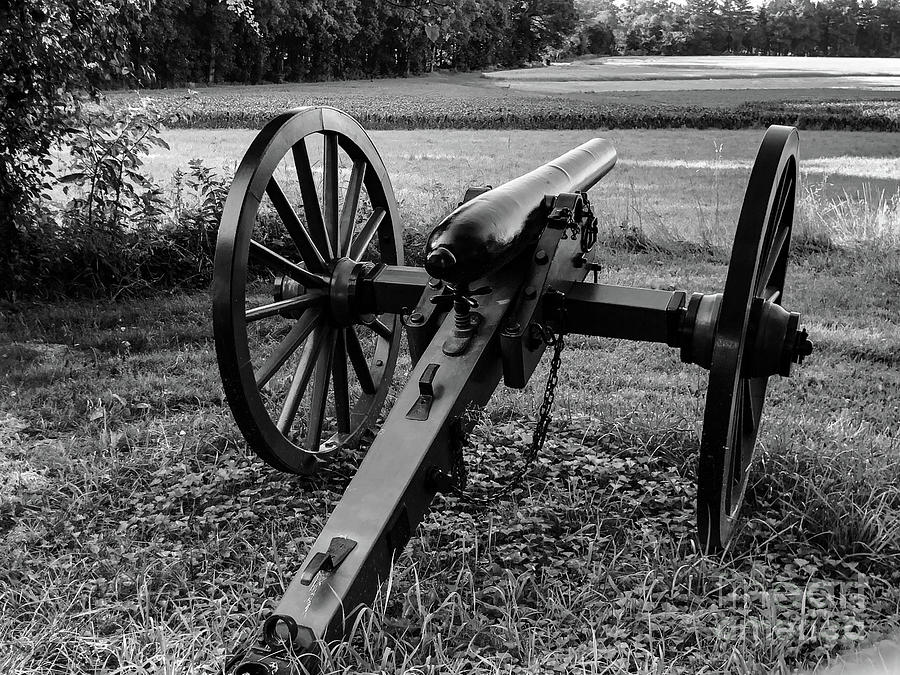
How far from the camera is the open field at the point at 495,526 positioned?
2.64 metres

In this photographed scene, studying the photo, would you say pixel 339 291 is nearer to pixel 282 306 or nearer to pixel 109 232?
pixel 282 306

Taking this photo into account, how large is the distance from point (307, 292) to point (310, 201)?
14.6 inches

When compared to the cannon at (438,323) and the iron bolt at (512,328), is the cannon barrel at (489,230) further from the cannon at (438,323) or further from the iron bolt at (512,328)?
the iron bolt at (512,328)

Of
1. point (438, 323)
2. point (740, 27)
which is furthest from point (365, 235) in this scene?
point (740, 27)

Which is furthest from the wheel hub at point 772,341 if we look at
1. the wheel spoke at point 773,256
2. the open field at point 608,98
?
the open field at point 608,98

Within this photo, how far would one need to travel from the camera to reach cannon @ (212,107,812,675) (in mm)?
2348

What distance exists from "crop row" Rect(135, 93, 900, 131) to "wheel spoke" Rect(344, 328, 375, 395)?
554 inches

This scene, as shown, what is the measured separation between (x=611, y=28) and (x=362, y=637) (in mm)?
22856

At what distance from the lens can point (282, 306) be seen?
332 cm

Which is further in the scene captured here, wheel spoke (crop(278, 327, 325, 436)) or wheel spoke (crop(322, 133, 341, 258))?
wheel spoke (crop(322, 133, 341, 258))

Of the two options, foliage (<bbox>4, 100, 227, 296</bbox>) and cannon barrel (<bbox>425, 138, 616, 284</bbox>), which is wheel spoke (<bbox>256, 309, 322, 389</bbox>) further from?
foliage (<bbox>4, 100, 227, 296</bbox>)

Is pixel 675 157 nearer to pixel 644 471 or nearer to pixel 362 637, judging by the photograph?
pixel 644 471

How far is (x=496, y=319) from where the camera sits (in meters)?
2.91

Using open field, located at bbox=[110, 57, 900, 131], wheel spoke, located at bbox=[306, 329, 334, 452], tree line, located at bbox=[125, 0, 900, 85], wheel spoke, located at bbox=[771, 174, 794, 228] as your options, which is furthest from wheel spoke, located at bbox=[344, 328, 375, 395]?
open field, located at bbox=[110, 57, 900, 131]
